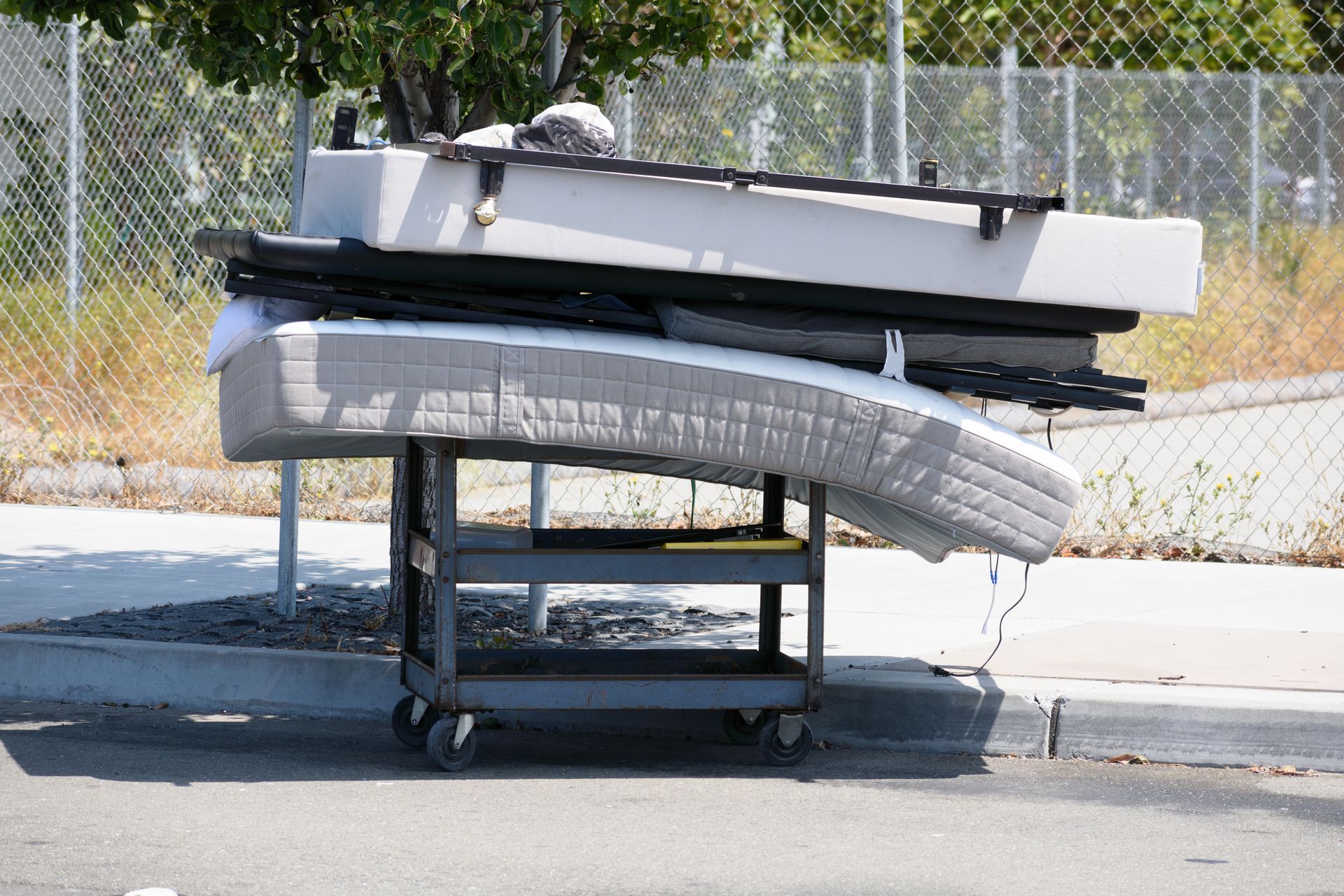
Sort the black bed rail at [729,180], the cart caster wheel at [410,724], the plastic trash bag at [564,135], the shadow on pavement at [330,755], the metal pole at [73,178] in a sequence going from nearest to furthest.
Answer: the black bed rail at [729,180] → the plastic trash bag at [564,135] → the shadow on pavement at [330,755] → the cart caster wheel at [410,724] → the metal pole at [73,178]

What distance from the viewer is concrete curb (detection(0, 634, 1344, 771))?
4.89 meters

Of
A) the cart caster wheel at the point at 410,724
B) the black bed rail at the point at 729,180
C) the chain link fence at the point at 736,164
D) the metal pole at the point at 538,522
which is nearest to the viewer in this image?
the black bed rail at the point at 729,180

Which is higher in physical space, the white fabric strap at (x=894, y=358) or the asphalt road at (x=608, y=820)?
the white fabric strap at (x=894, y=358)

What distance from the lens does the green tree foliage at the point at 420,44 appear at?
4.87 metres

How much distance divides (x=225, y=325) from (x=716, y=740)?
1956mm

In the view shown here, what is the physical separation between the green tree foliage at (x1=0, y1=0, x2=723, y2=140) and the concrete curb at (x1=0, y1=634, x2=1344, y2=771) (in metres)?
1.95

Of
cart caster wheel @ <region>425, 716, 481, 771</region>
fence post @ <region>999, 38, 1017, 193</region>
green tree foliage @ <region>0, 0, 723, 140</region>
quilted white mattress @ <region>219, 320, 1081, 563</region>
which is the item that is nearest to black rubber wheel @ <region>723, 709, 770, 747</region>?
cart caster wheel @ <region>425, 716, 481, 771</region>

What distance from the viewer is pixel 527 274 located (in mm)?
4227

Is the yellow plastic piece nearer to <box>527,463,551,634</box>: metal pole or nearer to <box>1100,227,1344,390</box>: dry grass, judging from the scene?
<box>527,463,551,634</box>: metal pole

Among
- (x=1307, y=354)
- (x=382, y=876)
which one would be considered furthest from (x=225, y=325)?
(x=1307, y=354)

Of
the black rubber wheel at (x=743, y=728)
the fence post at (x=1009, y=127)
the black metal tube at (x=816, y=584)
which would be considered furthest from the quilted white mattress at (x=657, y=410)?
the fence post at (x=1009, y=127)

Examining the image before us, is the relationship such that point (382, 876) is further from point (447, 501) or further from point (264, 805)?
point (447, 501)

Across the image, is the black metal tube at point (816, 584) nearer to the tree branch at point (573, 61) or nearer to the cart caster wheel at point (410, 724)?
the cart caster wheel at point (410, 724)

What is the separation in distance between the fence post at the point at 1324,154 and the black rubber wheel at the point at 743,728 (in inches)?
204
